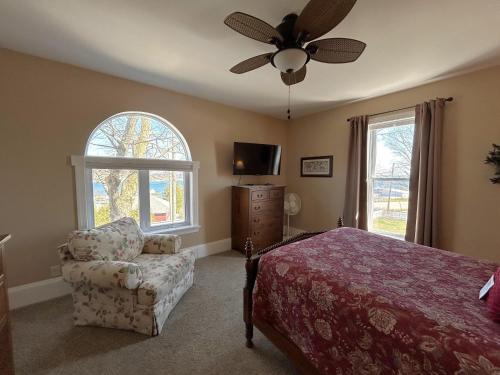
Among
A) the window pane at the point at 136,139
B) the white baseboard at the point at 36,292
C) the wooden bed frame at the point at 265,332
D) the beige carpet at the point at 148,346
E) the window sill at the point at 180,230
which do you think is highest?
the window pane at the point at 136,139

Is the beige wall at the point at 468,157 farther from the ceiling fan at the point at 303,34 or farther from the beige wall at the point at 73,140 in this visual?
the ceiling fan at the point at 303,34

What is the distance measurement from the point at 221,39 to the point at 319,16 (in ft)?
3.09

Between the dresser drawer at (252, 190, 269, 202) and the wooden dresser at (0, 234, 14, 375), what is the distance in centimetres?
269

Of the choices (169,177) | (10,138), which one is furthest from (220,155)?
(10,138)

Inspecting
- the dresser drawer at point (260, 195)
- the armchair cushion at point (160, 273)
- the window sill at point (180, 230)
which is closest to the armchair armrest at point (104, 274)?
the armchair cushion at point (160, 273)

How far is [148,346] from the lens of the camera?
5.50ft

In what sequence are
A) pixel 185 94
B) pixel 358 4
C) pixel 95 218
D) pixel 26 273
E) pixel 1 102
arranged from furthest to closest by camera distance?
pixel 185 94, pixel 95 218, pixel 26 273, pixel 1 102, pixel 358 4

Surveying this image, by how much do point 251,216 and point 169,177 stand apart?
1.41 m

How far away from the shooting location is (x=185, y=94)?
315 centimetres

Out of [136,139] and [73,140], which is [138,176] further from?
[73,140]

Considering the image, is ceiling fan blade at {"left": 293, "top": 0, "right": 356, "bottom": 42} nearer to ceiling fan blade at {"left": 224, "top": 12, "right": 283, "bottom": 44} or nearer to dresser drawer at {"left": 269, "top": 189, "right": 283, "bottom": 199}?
ceiling fan blade at {"left": 224, "top": 12, "right": 283, "bottom": 44}

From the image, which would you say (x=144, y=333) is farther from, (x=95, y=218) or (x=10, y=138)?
(x=10, y=138)

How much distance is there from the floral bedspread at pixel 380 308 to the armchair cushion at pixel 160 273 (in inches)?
32.6

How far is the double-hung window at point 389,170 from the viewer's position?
296cm
